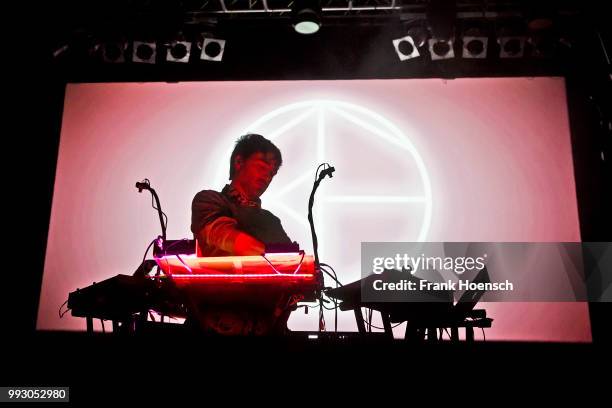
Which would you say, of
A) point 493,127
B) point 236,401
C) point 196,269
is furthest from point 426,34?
point 236,401

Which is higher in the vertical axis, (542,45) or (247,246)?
(542,45)

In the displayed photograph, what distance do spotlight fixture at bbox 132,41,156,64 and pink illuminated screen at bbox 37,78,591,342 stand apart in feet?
0.80

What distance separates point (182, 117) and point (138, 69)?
0.82 m

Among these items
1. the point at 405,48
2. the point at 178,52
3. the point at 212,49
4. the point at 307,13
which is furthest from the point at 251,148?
the point at 405,48

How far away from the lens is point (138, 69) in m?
5.06

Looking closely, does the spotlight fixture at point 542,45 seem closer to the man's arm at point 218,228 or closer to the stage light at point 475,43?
the stage light at point 475,43

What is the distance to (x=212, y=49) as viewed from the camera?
4820 millimetres

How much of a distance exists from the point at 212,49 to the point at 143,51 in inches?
25.8

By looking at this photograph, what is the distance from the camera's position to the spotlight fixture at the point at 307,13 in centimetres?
428

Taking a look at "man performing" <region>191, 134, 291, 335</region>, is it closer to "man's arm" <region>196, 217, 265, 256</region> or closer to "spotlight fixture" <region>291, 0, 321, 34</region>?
"man's arm" <region>196, 217, 265, 256</region>

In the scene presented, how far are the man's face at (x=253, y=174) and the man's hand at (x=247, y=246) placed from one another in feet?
3.74

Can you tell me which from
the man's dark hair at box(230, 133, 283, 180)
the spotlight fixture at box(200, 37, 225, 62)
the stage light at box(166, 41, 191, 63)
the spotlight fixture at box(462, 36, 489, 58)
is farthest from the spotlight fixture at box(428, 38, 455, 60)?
the stage light at box(166, 41, 191, 63)

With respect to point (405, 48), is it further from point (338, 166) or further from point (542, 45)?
point (338, 166)

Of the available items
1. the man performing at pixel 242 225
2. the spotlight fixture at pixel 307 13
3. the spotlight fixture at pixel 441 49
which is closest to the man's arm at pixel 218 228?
the man performing at pixel 242 225
